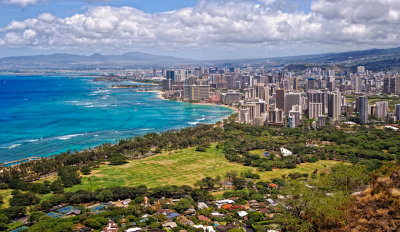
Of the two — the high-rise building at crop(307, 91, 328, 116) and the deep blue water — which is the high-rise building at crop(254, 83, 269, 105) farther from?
the high-rise building at crop(307, 91, 328, 116)

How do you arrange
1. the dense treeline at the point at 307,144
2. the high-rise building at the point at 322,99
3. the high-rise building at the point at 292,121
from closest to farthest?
1. the dense treeline at the point at 307,144
2. the high-rise building at the point at 292,121
3. the high-rise building at the point at 322,99

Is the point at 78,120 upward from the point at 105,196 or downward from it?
upward

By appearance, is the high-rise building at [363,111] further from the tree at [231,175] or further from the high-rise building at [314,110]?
the tree at [231,175]

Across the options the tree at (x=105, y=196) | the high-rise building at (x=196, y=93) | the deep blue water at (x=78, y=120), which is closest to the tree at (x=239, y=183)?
the tree at (x=105, y=196)

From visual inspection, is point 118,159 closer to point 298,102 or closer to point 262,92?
point 298,102

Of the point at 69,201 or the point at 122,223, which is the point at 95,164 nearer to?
the point at 69,201

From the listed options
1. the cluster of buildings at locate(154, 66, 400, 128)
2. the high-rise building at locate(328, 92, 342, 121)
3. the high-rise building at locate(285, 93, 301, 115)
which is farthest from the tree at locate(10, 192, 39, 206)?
the high-rise building at locate(285, 93, 301, 115)

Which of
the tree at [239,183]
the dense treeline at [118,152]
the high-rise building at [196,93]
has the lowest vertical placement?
the tree at [239,183]

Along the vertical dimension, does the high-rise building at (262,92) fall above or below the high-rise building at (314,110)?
above

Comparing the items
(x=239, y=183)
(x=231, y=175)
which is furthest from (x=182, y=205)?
(x=231, y=175)
